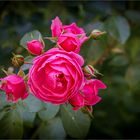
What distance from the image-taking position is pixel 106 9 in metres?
1.94

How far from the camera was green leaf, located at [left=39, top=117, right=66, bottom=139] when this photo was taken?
1.68 metres

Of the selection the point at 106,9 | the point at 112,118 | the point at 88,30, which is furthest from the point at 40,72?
the point at 112,118

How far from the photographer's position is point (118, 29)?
173 centimetres

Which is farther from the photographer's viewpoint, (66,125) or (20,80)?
(66,125)

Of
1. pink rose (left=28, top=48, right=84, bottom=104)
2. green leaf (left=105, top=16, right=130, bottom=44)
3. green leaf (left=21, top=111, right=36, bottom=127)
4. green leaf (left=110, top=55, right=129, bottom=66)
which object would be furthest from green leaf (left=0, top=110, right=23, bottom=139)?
green leaf (left=110, top=55, right=129, bottom=66)

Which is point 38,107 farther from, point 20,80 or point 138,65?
point 138,65

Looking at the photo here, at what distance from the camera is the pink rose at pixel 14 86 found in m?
1.14

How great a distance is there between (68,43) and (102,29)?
55cm

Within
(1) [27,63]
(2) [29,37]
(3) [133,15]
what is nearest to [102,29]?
(3) [133,15]

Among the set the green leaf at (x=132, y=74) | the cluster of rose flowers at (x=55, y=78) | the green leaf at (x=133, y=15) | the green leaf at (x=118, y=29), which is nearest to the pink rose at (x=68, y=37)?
the cluster of rose flowers at (x=55, y=78)

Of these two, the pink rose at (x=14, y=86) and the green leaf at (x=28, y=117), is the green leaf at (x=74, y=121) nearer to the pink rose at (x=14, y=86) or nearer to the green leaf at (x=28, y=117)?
the green leaf at (x=28, y=117)

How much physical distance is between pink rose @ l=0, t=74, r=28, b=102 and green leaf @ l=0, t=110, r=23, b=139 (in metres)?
0.20

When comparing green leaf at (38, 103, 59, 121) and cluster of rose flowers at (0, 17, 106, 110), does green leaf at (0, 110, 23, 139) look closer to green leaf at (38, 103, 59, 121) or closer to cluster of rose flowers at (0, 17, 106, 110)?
green leaf at (38, 103, 59, 121)

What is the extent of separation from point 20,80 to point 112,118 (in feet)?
5.12
